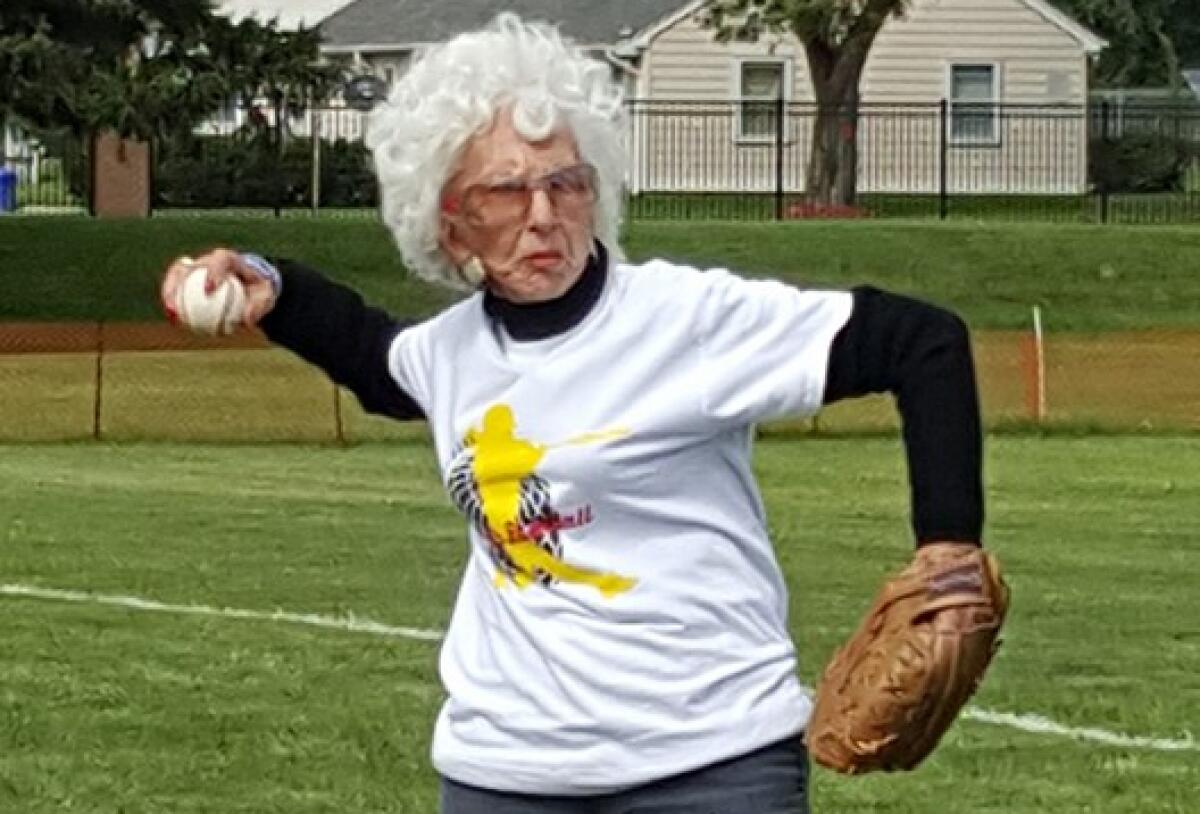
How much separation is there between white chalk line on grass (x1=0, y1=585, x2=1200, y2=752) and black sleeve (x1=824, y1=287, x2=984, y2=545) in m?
6.53

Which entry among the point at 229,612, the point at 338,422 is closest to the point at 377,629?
the point at 229,612

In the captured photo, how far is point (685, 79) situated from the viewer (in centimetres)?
5903

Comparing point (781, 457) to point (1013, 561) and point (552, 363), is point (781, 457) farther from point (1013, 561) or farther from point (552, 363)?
point (552, 363)

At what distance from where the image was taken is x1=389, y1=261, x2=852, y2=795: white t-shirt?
4676 mm

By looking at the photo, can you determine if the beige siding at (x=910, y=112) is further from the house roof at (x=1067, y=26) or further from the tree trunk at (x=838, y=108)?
the tree trunk at (x=838, y=108)

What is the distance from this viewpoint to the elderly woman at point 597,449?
4676 mm

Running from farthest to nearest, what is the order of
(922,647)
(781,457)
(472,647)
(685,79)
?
A: (685,79)
(781,457)
(472,647)
(922,647)

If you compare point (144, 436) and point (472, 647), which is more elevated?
point (472, 647)

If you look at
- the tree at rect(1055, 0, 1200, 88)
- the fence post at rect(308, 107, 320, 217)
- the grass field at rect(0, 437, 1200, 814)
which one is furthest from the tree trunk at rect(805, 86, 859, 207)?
the tree at rect(1055, 0, 1200, 88)

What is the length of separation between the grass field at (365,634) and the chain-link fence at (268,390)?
87.6 inches

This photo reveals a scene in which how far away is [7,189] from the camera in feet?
184

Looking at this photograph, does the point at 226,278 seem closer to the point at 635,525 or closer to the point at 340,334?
the point at 340,334

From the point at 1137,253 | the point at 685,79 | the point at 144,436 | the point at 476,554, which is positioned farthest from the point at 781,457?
the point at 685,79

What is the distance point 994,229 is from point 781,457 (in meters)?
17.1
